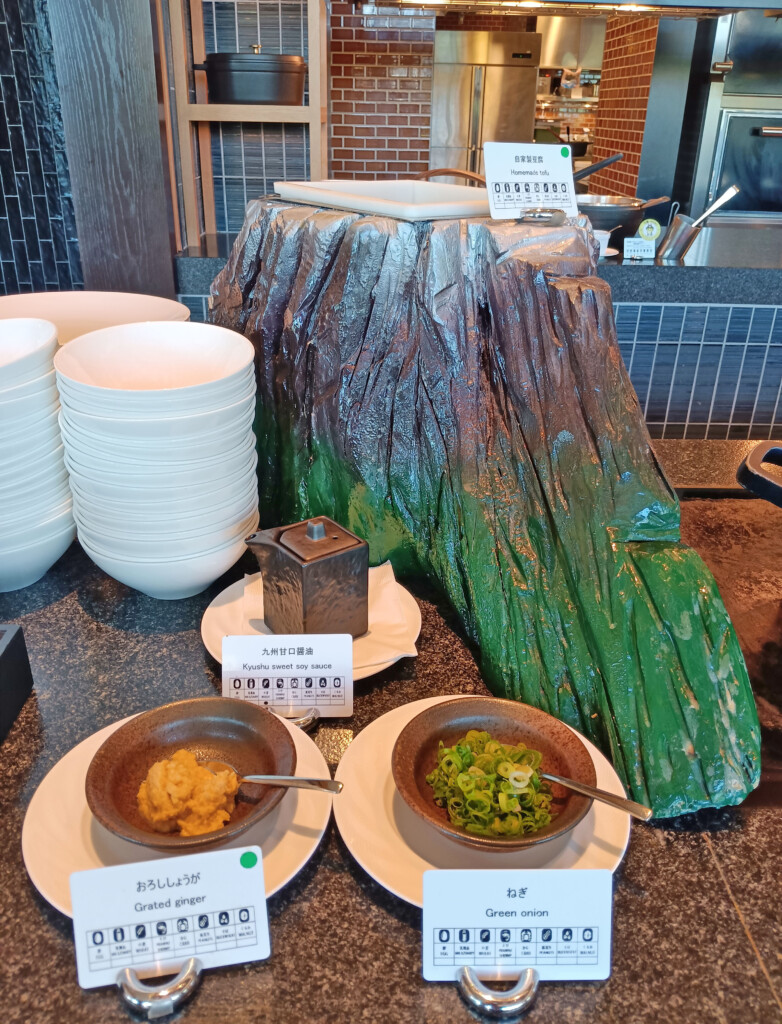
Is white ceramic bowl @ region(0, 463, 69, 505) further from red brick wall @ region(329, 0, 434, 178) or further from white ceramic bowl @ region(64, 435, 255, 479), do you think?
red brick wall @ region(329, 0, 434, 178)

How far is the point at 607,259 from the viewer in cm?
265

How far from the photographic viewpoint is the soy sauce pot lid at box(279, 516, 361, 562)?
0.96 metres

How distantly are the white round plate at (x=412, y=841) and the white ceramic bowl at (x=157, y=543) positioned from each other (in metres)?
0.39

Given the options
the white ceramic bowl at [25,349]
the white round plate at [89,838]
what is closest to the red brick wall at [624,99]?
the white ceramic bowl at [25,349]

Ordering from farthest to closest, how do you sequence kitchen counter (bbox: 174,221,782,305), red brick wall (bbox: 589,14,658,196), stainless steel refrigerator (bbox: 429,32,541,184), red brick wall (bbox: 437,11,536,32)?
red brick wall (bbox: 437,11,536,32) < stainless steel refrigerator (bbox: 429,32,541,184) < red brick wall (bbox: 589,14,658,196) < kitchen counter (bbox: 174,221,782,305)

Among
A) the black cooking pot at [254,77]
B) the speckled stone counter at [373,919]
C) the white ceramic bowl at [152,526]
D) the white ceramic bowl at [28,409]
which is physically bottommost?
the speckled stone counter at [373,919]

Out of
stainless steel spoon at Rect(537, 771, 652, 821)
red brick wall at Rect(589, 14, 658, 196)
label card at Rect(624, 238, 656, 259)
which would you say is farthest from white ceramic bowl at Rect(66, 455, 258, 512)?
red brick wall at Rect(589, 14, 658, 196)

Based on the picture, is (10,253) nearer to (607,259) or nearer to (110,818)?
(607,259)

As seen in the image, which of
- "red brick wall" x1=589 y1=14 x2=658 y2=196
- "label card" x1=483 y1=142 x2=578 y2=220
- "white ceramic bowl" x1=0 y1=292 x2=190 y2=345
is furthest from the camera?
"red brick wall" x1=589 y1=14 x2=658 y2=196

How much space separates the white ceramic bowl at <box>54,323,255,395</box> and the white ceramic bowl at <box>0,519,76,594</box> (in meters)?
0.24

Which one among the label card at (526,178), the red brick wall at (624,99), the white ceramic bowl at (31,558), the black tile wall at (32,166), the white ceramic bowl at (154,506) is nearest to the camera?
the white ceramic bowl at (154,506)

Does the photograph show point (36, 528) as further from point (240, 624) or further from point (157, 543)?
point (240, 624)

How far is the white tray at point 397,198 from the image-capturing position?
120cm

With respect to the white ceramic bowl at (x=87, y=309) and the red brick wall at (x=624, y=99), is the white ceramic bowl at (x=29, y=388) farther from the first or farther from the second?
the red brick wall at (x=624, y=99)
